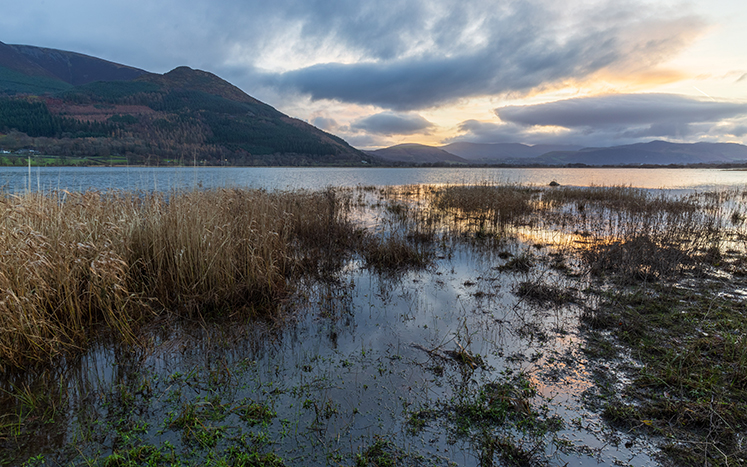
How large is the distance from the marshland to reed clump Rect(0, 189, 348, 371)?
0.04m

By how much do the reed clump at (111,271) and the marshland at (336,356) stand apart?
1.5 inches

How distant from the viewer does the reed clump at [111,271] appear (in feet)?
11.8

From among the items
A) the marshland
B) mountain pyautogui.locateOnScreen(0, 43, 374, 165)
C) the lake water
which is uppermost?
mountain pyautogui.locateOnScreen(0, 43, 374, 165)

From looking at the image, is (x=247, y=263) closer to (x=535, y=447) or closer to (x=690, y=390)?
(x=535, y=447)

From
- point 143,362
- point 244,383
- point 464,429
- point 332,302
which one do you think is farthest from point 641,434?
point 143,362

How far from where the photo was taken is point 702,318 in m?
4.80

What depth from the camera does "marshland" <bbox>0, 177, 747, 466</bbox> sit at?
2.68 m

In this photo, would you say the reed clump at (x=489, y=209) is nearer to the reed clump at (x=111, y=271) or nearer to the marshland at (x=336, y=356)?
the marshland at (x=336, y=356)

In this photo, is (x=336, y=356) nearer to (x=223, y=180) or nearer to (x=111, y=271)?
(x=111, y=271)

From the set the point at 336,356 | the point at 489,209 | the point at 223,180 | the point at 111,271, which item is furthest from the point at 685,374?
the point at 223,180

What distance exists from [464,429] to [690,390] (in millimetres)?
2535

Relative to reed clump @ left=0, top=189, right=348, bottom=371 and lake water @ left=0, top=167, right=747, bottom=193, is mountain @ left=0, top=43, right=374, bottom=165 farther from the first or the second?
reed clump @ left=0, top=189, right=348, bottom=371

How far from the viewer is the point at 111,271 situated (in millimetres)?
3906

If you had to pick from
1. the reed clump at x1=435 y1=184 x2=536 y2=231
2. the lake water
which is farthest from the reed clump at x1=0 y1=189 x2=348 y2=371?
the reed clump at x1=435 y1=184 x2=536 y2=231
